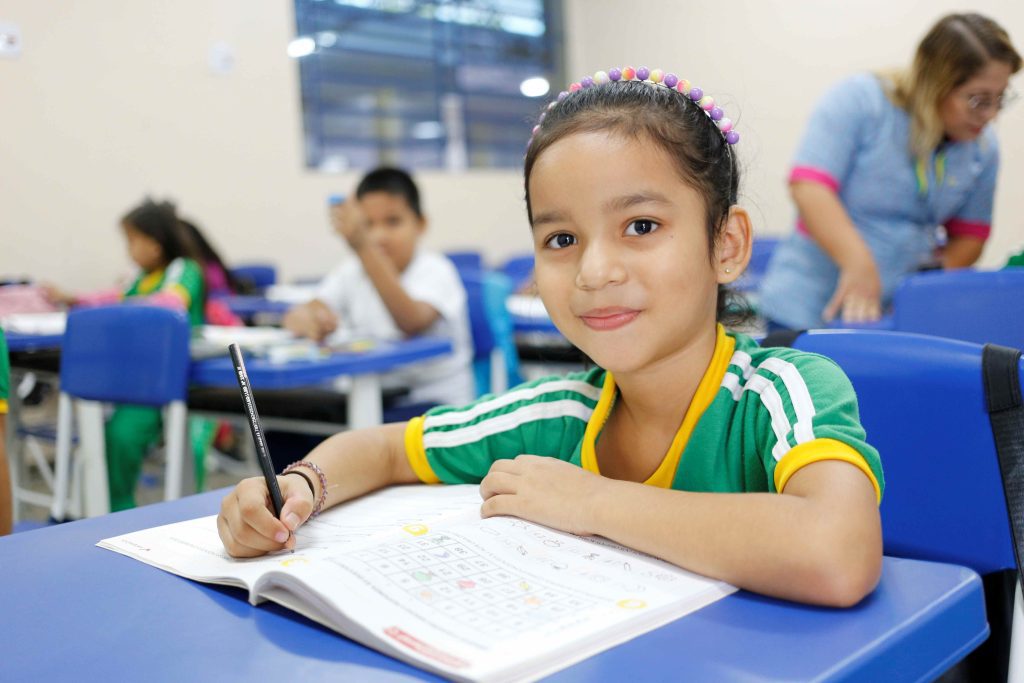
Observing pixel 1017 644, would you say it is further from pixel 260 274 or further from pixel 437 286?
pixel 260 274

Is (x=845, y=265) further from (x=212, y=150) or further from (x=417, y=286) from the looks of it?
(x=212, y=150)

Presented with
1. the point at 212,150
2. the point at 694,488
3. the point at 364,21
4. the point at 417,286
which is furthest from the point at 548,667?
the point at 364,21

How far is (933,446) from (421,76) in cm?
614

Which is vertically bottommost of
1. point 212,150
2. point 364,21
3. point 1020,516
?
point 1020,516

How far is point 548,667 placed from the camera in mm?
505

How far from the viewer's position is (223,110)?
538 centimetres

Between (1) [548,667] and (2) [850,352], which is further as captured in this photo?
(2) [850,352]

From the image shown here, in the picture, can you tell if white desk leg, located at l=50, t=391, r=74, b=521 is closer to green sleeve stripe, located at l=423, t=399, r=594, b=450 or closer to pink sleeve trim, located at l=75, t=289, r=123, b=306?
pink sleeve trim, located at l=75, t=289, r=123, b=306

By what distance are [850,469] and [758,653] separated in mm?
215

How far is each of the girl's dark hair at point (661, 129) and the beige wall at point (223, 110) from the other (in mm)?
3839

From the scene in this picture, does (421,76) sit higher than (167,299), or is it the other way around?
(421,76)

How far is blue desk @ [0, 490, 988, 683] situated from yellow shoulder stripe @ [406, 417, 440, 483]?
357 mm

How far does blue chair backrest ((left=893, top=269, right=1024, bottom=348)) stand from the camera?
4.35 ft

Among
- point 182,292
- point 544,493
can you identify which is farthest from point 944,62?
point 182,292
